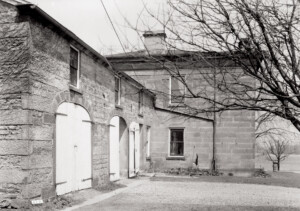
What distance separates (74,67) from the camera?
37.6 ft

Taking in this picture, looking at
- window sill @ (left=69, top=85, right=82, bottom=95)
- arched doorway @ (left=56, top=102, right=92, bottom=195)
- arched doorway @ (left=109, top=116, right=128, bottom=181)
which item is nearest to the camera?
arched doorway @ (left=56, top=102, right=92, bottom=195)

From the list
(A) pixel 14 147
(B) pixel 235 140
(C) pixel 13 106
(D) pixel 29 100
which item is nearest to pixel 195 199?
(A) pixel 14 147

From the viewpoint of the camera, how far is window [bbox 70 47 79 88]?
11338mm

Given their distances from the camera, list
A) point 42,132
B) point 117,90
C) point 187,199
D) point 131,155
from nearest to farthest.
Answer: point 42,132 < point 187,199 < point 117,90 < point 131,155

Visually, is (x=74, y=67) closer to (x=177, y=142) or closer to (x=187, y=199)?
(x=187, y=199)

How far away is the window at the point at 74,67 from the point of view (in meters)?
11.3

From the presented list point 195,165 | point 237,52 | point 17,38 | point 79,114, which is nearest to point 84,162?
point 79,114

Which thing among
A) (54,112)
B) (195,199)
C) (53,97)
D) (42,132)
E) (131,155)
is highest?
(53,97)

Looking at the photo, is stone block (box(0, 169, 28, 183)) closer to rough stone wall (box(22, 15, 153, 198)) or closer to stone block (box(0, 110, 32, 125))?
rough stone wall (box(22, 15, 153, 198))

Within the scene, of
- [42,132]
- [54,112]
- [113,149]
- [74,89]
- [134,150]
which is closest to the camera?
[42,132]

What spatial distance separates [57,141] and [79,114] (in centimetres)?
170

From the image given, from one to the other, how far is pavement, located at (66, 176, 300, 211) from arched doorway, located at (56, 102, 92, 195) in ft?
2.37

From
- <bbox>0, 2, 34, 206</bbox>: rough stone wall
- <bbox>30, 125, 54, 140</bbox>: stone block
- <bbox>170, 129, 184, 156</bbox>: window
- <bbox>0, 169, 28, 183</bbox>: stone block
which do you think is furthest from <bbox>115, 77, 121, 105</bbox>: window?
<bbox>0, 169, 28, 183</bbox>: stone block

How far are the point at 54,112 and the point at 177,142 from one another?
13024 mm
